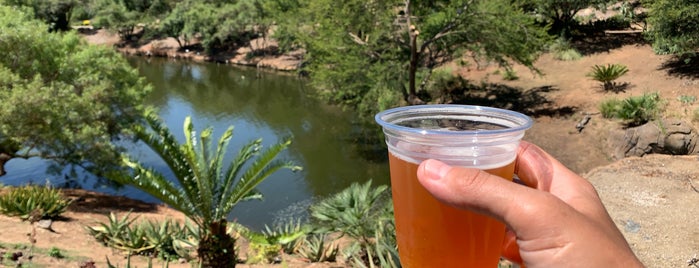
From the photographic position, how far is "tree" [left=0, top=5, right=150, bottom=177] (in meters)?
10.9

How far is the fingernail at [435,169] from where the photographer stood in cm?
130

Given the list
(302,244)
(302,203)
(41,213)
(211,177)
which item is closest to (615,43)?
(302,203)

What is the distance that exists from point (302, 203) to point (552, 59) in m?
17.9

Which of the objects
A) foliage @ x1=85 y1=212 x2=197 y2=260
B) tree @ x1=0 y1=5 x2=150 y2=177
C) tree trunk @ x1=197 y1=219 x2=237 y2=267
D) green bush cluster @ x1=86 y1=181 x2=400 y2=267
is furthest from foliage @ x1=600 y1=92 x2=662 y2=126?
tree @ x1=0 y1=5 x2=150 y2=177

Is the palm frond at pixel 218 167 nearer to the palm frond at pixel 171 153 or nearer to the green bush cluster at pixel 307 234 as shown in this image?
the palm frond at pixel 171 153

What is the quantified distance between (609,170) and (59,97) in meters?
14.1

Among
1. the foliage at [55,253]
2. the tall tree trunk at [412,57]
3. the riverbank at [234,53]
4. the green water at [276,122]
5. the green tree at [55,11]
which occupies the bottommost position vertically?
the green water at [276,122]

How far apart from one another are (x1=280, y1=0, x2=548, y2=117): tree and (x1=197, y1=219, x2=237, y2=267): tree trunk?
353 inches

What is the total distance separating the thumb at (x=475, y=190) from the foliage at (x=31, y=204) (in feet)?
38.7

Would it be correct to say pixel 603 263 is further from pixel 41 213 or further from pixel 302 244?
pixel 41 213

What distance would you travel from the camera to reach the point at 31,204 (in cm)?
1058

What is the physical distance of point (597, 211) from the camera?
1.52 metres

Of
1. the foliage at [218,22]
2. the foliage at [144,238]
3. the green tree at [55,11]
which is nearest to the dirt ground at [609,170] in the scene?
the foliage at [144,238]

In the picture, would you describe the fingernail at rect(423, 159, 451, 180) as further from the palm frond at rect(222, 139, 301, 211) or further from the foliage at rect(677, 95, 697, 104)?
the foliage at rect(677, 95, 697, 104)
